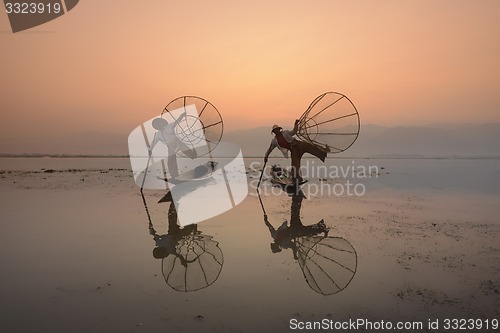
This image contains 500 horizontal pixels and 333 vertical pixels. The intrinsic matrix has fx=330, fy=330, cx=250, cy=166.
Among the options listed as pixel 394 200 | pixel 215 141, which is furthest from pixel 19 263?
pixel 394 200

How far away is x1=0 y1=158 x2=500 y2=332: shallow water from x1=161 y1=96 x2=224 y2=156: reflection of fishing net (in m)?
7.32

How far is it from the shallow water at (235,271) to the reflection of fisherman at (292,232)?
0.52 ft

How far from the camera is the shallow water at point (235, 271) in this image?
4.93m

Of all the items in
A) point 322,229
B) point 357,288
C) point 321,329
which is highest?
point 321,329

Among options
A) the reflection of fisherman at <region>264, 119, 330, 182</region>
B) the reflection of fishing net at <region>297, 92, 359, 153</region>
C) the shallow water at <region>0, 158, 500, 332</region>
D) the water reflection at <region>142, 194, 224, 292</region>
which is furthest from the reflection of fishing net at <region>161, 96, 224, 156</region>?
the water reflection at <region>142, 194, 224, 292</region>

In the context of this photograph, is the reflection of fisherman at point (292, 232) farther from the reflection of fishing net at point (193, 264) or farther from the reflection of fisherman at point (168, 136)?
the reflection of fisherman at point (168, 136)

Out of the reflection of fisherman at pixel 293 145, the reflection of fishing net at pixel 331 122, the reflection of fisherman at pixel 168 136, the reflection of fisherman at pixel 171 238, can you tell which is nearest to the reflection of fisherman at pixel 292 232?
the reflection of fisherman at pixel 171 238

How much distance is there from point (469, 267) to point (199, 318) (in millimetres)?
5891

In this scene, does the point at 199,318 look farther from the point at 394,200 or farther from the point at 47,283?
the point at 394,200

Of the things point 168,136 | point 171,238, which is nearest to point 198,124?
point 168,136

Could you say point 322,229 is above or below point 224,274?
below

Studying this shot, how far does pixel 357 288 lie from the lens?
598 cm

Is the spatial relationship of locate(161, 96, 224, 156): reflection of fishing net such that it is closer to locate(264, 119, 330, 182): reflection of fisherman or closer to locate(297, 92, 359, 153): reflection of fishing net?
locate(264, 119, 330, 182): reflection of fisherman

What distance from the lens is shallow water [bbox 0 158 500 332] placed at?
16.2ft
